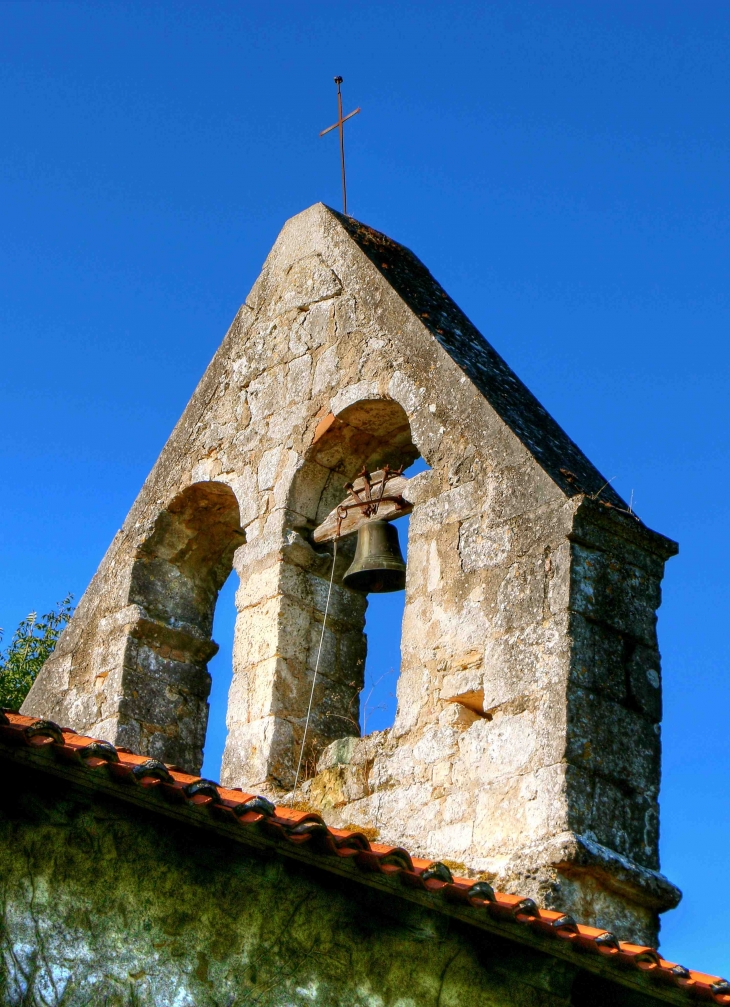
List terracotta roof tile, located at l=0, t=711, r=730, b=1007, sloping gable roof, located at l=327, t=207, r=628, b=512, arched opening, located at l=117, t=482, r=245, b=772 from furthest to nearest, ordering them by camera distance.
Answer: arched opening, located at l=117, t=482, r=245, b=772, sloping gable roof, located at l=327, t=207, r=628, b=512, terracotta roof tile, located at l=0, t=711, r=730, b=1007

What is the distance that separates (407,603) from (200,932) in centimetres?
253

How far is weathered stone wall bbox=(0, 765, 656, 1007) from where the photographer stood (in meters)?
4.89

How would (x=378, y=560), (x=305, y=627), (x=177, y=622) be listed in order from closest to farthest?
(x=378, y=560)
(x=305, y=627)
(x=177, y=622)

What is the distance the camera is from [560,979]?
17.8 ft

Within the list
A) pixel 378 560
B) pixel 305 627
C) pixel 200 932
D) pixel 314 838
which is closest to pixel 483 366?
pixel 378 560

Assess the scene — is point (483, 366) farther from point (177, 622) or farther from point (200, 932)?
point (200, 932)

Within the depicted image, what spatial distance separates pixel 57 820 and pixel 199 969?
623mm

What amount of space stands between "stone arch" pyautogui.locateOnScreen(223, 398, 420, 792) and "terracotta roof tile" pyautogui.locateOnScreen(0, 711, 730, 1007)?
230cm

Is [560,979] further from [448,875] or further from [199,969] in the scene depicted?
[199,969]

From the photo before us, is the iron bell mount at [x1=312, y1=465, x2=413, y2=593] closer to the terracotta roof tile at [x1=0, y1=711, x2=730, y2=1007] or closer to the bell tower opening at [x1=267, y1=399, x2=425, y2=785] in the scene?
the bell tower opening at [x1=267, y1=399, x2=425, y2=785]

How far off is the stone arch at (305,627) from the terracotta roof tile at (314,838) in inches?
90.4

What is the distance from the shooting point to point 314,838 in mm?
5051

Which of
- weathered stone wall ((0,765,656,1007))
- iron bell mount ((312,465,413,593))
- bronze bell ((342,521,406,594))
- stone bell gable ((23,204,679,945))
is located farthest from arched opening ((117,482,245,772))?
weathered stone wall ((0,765,656,1007))

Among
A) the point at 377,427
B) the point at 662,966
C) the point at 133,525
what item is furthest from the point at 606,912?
the point at 133,525
